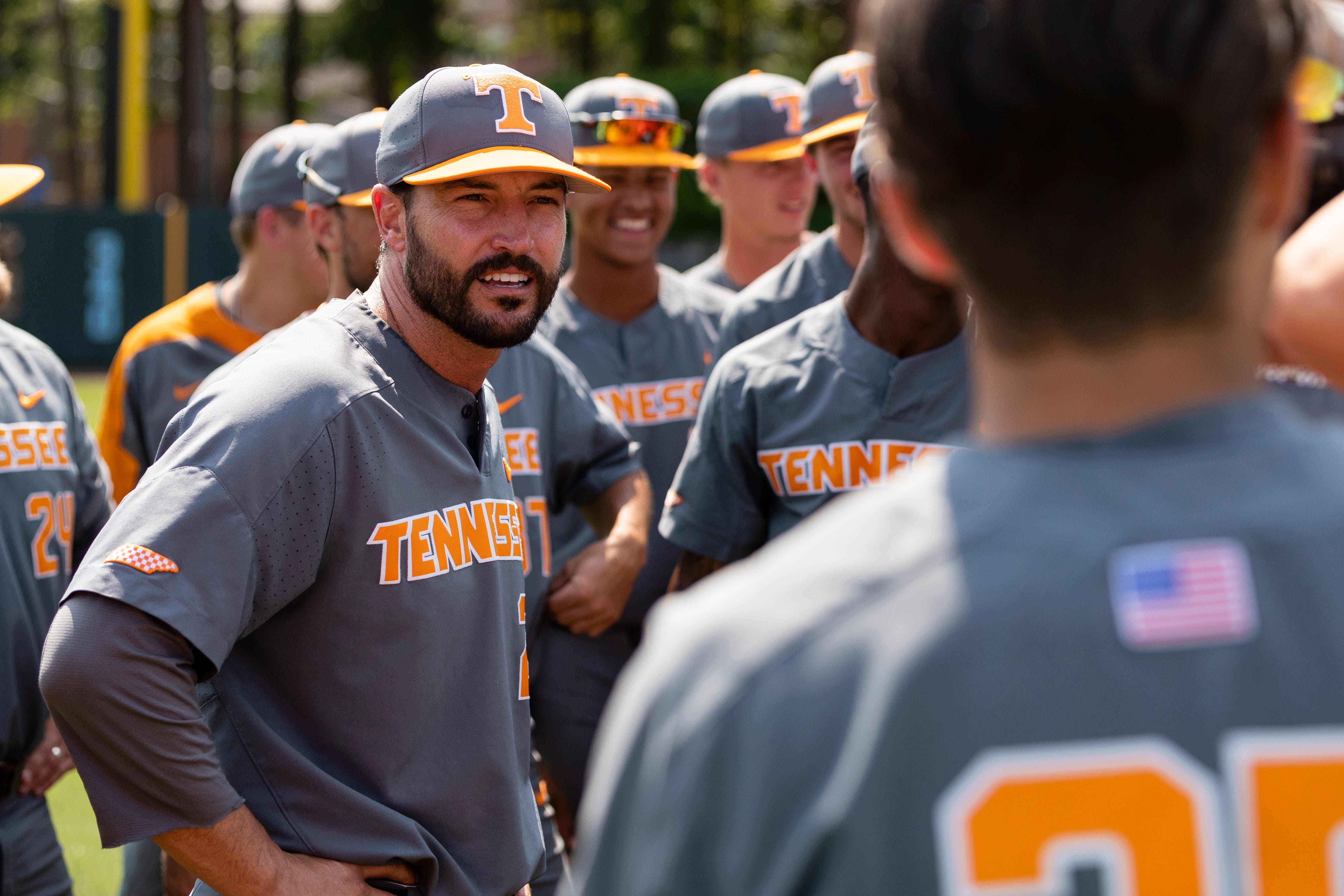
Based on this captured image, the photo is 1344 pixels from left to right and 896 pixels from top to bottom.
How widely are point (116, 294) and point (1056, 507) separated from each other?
21.7 metres

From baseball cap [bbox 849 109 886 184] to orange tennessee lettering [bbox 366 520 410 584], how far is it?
1.15m

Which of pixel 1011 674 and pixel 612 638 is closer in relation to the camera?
pixel 1011 674

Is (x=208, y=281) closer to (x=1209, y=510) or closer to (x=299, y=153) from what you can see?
(x=299, y=153)

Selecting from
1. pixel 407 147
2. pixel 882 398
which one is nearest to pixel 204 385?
pixel 407 147

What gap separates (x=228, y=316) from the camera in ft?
17.7

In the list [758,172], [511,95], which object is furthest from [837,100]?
[511,95]

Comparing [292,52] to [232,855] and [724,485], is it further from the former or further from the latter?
[232,855]

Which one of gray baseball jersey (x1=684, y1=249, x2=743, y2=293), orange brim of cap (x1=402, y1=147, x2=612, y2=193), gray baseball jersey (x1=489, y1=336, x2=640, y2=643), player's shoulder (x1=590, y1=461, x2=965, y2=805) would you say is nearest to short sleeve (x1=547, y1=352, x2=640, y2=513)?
gray baseball jersey (x1=489, y1=336, x2=640, y2=643)

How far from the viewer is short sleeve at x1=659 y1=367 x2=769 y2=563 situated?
3.34m

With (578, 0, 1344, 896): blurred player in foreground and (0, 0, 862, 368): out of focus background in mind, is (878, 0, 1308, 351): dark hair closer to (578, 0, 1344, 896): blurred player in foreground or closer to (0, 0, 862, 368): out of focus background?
(578, 0, 1344, 896): blurred player in foreground

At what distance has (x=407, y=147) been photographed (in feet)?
9.35

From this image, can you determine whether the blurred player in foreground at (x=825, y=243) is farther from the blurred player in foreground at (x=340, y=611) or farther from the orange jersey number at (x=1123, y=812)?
the orange jersey number at (x=1123, y=812)

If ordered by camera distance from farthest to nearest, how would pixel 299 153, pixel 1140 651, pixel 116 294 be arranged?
pixel 116 294 < pixel 299 153 < pixel 1140 651

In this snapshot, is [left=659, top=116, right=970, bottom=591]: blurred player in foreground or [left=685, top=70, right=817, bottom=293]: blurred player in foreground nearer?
[left=659, top=116, right=970, bottom=591]: blurred player in foreground
